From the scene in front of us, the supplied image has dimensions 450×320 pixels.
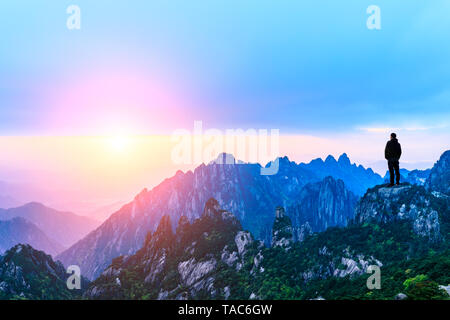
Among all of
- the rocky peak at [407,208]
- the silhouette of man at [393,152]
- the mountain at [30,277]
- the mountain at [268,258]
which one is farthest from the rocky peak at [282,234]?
the mountain at [30,277]

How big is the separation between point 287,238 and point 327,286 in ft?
139

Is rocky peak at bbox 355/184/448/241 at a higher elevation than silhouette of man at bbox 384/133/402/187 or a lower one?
lower

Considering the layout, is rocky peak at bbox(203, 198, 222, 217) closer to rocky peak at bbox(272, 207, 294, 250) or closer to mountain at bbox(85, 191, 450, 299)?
mountain at bbox(85, 191, 450, 299)

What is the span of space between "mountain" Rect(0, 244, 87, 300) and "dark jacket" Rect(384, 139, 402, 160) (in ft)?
381

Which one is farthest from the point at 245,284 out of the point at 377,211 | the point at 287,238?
the point at 377,211

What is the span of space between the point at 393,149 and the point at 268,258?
233 feet

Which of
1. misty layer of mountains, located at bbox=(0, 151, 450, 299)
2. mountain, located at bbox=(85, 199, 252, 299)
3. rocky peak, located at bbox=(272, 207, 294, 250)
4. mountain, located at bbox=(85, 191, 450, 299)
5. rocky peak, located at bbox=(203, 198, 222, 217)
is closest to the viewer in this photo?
mountain, located at bbox=(85, 191, 450, 299)

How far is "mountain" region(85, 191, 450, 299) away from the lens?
230ft

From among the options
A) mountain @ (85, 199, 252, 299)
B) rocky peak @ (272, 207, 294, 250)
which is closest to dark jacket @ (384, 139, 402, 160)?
mountain @ (85, 199, 252, 299)

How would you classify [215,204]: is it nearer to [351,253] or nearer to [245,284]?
[245,284]

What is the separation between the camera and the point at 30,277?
113875mm

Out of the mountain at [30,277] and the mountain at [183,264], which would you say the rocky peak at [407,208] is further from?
the mountain at [30,277]

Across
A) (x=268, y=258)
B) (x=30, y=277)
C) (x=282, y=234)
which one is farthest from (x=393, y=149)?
(x=30, y=277)
